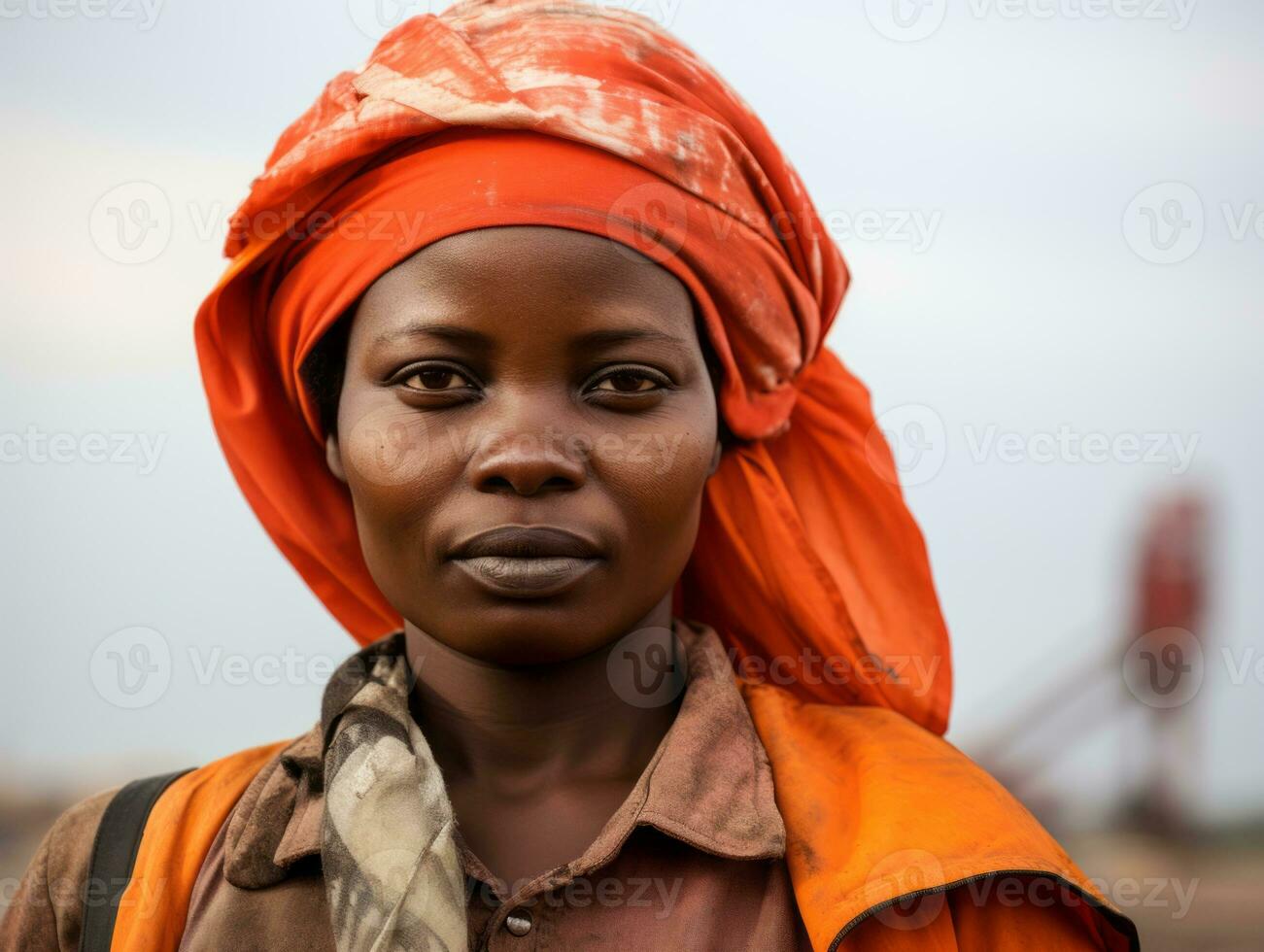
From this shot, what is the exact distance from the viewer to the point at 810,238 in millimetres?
2113

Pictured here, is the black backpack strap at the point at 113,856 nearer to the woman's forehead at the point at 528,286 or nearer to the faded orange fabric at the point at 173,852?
the faded orange fabric at the point at 173,852

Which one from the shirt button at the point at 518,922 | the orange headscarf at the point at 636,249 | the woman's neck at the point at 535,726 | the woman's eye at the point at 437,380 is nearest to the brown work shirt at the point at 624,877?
the shirt button at the point at 518,922

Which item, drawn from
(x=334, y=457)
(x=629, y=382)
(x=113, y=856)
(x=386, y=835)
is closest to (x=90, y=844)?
(x=113, y=856)

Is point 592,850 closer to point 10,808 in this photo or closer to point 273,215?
point 273,215

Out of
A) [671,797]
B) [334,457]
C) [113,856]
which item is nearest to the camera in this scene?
[671,797]

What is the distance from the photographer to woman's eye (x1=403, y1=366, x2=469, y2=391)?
1.81 m

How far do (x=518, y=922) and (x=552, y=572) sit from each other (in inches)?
17.9

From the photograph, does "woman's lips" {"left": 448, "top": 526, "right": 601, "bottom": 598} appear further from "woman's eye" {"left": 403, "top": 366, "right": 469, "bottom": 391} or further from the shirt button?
the shirt button

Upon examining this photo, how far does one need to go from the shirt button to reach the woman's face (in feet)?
1.10

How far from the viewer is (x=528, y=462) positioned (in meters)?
1.71

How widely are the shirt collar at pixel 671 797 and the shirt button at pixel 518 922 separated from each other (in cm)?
9

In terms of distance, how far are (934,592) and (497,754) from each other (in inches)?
31.0

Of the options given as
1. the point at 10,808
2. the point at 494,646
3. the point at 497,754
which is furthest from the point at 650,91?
the point at 10,808

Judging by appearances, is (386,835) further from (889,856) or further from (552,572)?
(889,856)
